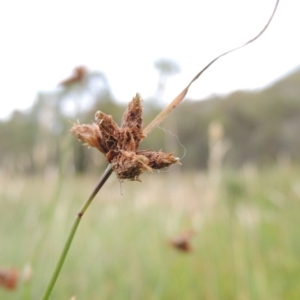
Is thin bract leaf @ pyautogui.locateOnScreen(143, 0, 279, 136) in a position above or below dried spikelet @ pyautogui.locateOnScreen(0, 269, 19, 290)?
above

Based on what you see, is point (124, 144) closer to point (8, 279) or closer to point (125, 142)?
point (125, 142)

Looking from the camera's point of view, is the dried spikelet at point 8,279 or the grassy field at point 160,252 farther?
the grassy field at point 160,252

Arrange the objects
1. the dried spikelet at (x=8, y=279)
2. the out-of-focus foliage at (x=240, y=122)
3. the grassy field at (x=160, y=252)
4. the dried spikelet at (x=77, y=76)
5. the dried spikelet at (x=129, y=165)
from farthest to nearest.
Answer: the out-of-focus foliage at (x=240, y=122) < the grassy field at (x=160, y=252) < the dried spikelet at (x=77, y=76) < the dried spikelet at (x=8, y=279) < the dried spikelet at (x=129, y=165)

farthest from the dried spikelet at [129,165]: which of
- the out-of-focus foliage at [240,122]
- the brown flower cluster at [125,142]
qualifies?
the out-of-focus foliage at [240,122]

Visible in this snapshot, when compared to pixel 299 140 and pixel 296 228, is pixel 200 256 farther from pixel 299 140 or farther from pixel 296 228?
pixel 299 140

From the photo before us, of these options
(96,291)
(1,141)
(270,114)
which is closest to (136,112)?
(96,291)

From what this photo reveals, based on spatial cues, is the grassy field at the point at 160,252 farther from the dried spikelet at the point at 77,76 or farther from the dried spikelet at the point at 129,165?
the dried spikelet at the point at 129,165

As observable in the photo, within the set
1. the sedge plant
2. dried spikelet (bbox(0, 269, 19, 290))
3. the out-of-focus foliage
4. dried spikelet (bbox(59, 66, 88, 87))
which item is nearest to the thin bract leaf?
the sedge plant

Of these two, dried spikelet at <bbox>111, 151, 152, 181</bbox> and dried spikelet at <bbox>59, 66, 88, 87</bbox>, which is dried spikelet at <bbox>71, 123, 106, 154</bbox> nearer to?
dried spikelet at <bbox>111, 151, 152, 181</bbox>

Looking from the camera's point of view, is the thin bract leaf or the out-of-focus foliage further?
the out-of-focus foliage

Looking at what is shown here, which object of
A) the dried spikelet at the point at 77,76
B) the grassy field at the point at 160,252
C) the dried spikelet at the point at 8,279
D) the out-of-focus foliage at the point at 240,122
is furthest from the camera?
the out-of-focus foliage at the point at 240,122
